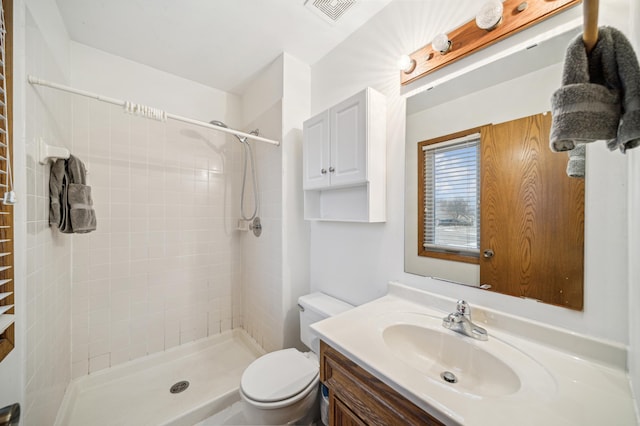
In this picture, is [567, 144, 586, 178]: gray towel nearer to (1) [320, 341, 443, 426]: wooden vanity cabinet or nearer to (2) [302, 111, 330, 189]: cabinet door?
(1) [320, 341, 443, 426]: wooden vanity cabinet

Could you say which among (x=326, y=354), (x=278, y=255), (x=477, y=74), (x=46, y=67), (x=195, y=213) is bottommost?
(x=326, y=354)

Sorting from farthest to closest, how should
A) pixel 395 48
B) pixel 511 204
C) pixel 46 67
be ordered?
pixel 395 48 → pixel 46 67 → pixel 511 204

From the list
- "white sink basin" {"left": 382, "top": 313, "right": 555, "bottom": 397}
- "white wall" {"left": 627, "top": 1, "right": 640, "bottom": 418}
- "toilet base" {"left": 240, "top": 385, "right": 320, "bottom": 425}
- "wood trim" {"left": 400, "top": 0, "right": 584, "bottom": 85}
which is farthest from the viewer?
"toilet base" {"left": 240, "top": 385, "right": 320, "bottom": 425}

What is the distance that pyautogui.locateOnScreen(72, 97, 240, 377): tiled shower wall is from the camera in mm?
1703

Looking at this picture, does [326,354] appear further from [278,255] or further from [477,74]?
[477,74]

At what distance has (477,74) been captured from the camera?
98cm

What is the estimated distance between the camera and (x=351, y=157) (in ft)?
4.27

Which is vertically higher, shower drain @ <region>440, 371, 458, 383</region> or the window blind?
the window blind

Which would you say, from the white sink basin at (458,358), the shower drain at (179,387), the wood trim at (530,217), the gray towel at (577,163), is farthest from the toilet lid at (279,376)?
the gray towel at (577,163)

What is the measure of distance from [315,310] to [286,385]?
1.38 ft

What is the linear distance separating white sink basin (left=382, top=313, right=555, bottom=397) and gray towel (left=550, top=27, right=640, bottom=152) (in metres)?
0.64

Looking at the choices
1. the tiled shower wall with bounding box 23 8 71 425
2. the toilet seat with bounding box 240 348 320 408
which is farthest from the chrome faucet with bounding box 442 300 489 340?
the tiled shower wall with bounding box 23 8 71 425

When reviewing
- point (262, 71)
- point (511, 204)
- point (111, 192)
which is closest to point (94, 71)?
point (111, 192)

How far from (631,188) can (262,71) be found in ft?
7.34
